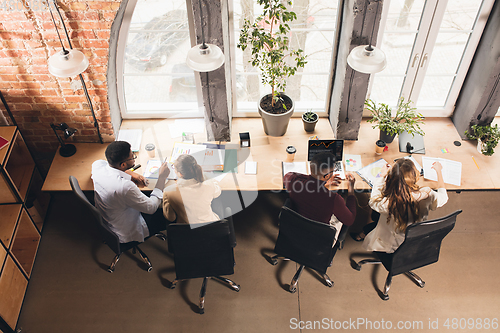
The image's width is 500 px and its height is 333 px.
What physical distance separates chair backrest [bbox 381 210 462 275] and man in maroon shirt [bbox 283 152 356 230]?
0.51 metres

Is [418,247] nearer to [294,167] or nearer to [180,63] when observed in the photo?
[294,167]

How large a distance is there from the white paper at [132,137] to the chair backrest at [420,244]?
2.81 metres

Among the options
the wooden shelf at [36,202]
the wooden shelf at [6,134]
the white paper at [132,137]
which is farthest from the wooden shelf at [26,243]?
the white paper at [132,137]

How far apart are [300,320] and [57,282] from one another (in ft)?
8.02

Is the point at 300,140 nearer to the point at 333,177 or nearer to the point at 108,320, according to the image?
the point at 333,177

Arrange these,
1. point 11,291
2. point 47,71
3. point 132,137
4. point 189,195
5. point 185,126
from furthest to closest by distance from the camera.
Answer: point 185,126, point 132,137, point 47,71, point 11,291, point 189,195

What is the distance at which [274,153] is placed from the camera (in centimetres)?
395

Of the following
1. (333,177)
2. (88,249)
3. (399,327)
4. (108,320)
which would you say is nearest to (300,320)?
(399,327)

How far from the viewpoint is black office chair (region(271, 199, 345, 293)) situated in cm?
299

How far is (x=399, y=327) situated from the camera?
3.31 m

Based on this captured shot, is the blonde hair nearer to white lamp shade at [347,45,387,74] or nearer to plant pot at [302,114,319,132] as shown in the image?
white lamp shade at [347,45,387,74]

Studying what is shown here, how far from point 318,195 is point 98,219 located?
1878mm

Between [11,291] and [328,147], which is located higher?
[328,147]

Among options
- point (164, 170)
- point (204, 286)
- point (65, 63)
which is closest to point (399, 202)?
point (204, 286)
